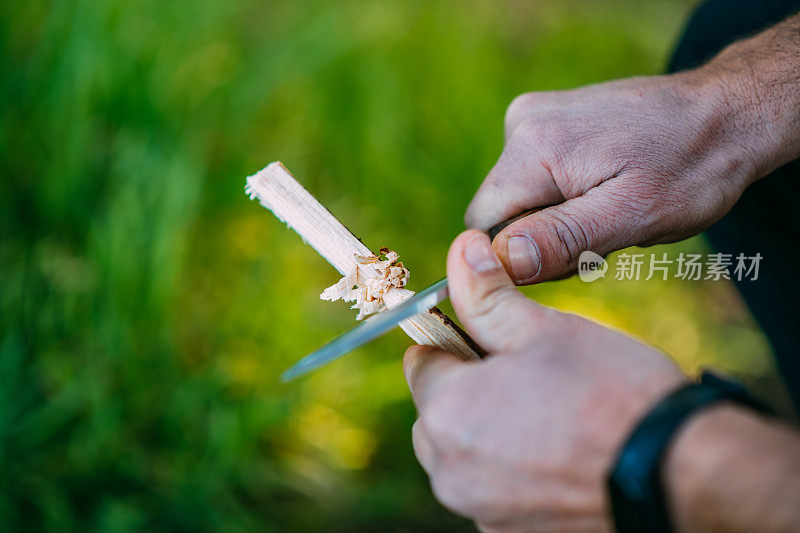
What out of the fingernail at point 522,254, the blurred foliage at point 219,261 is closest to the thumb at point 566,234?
the fingernail at point 522,254

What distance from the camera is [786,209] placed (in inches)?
35.4

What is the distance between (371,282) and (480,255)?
13cm

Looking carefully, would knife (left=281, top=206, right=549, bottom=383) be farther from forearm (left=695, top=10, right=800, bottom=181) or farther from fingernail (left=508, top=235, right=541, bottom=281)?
forearm (left=695, top=10, right=800, bottom=181)

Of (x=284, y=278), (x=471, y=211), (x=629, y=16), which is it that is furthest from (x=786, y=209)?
(x=629, y=16)

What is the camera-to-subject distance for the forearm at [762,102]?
0.74 m

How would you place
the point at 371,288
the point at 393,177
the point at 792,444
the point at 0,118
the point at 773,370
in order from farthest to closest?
the point at 773,370, the point at 393,177, the point at 0,118, the point at 371,288, the point at 792,444

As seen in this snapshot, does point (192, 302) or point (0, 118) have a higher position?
point (0, 118)

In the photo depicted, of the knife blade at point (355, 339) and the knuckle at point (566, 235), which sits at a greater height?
the knife blade at point (355, 339)

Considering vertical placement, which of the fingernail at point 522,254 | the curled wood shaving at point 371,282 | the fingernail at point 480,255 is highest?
the curled wood shaving at point 371,282

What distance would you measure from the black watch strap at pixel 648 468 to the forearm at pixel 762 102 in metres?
0.46

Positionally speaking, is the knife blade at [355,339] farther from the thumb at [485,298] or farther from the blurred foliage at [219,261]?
the blurred foliage at [219,261]

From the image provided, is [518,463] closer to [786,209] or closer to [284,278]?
[786,209]

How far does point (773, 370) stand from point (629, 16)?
1.35 m

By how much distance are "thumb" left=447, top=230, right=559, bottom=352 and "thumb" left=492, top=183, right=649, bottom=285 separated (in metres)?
0.08
